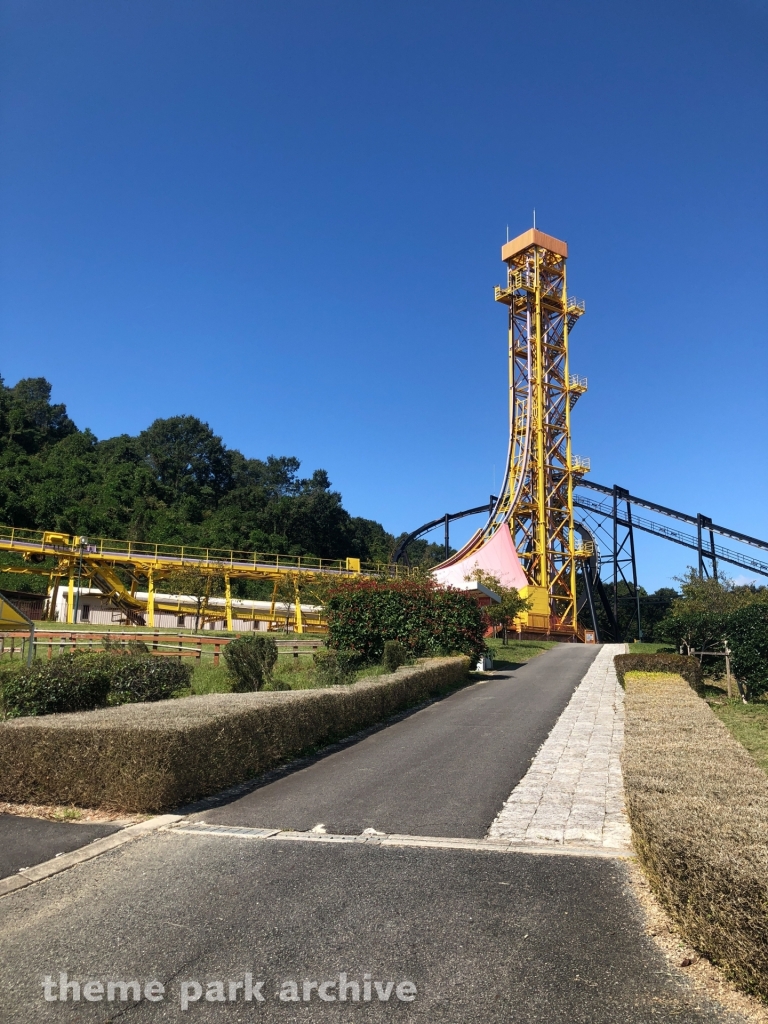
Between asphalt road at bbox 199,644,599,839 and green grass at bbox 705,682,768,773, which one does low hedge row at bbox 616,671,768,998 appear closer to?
asphalt road at bbox 199,644,599,839

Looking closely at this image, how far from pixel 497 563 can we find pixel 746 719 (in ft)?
112

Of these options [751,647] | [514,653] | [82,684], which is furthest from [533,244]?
[82,684]

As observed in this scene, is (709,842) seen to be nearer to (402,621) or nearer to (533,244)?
(402,621)

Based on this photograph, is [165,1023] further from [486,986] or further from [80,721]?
[80,721]

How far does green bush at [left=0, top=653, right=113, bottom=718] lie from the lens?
9.26 meters

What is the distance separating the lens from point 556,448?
5419cm

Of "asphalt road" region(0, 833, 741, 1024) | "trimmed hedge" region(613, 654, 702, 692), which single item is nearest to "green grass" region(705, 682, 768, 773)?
"trimmed hedge" region(613, 654, 702, 692)

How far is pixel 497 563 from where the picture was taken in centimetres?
4762

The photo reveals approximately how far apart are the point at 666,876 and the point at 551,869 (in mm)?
1234

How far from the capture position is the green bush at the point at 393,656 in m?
17.9

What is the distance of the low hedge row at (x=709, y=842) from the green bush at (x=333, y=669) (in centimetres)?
969

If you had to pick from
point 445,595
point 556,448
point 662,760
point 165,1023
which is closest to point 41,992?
point 165,1023

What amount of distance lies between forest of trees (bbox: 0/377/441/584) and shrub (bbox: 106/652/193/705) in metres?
37.2

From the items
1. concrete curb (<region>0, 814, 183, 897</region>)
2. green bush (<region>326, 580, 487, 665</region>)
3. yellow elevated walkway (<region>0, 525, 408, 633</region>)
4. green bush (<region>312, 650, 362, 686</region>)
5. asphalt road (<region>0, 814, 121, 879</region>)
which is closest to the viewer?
concrete curb (<region>0, 814, 183, 897</region>)
